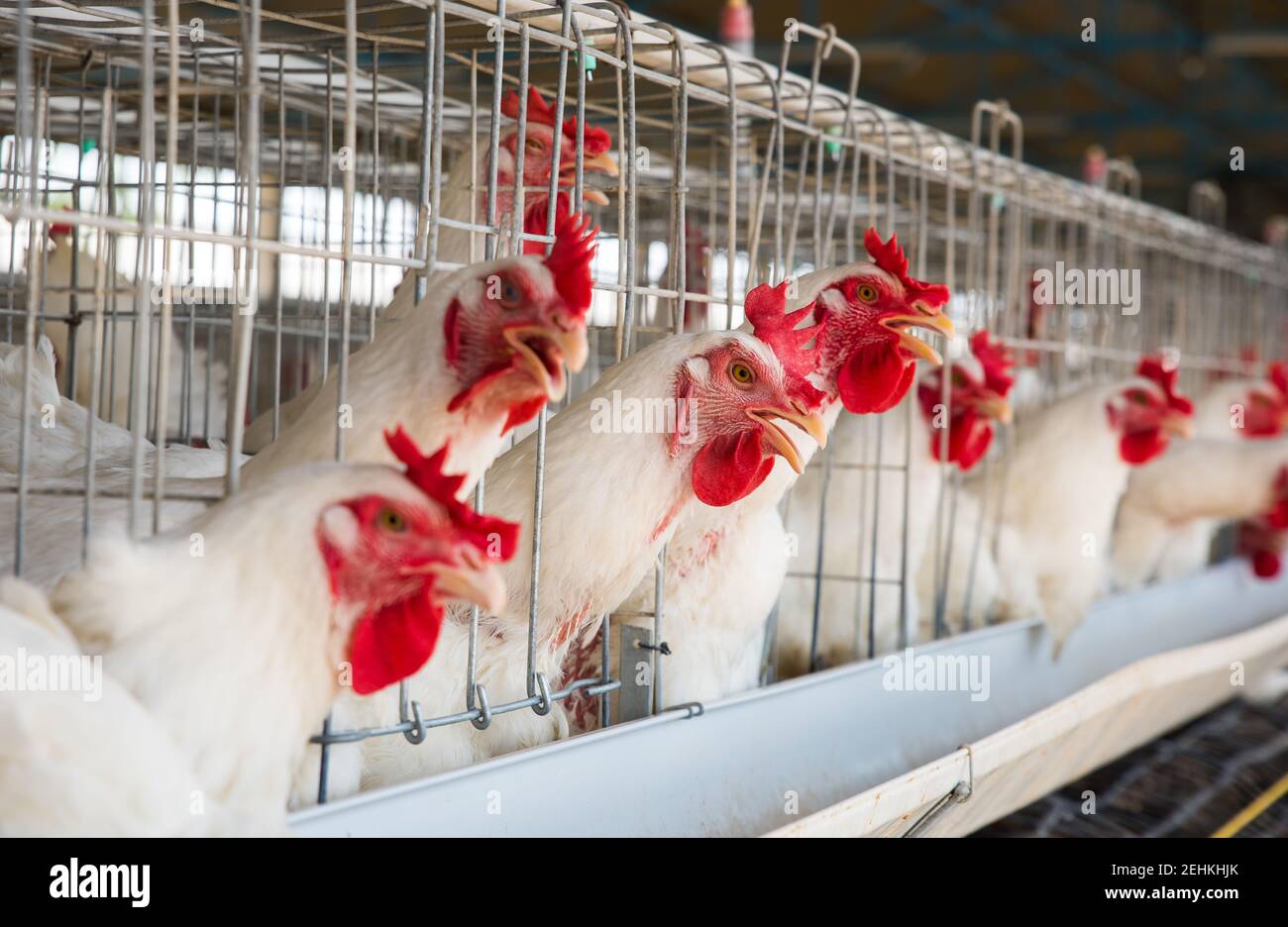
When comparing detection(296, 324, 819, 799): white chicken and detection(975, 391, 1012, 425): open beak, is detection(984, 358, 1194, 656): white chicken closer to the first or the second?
detection(975, 391, 1012, 425): open beak

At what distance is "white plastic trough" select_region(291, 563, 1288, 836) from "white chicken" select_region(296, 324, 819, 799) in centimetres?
14

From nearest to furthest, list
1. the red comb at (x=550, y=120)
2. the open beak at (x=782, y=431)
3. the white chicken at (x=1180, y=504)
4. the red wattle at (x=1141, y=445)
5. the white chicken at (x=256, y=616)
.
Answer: the white chicken at (x=256, y=616) → the open beak at (x=782, y=431) → the red comb at (x=550, y=120) → the red wattle at (x=1141, y=445) → the white chicken at (x=1180, y=504)

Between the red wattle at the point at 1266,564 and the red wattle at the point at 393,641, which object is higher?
the red wattle at the point at 393,641

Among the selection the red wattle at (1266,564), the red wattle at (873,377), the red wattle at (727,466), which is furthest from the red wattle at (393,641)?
the red wattle at (1266,564)

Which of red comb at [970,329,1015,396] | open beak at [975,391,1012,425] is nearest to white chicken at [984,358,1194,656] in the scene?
red comb at [970,329,1015,396]

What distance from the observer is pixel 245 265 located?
4.30 ft

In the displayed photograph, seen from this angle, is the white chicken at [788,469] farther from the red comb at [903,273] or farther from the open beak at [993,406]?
the open beak at [993,406]

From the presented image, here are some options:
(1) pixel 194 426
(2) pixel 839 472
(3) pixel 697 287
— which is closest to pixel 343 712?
(2) pixel 839 472

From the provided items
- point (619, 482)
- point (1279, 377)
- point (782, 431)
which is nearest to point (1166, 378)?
point (1279, 377)

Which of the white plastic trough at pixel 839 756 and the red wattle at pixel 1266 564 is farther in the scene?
the red wattle at pixel 1266 564

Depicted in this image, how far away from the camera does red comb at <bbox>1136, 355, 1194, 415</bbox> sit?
3.21m

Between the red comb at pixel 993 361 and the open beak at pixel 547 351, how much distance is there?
5.44ft

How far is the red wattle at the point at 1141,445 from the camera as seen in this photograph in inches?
126

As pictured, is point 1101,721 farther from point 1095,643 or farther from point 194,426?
point 194,426
